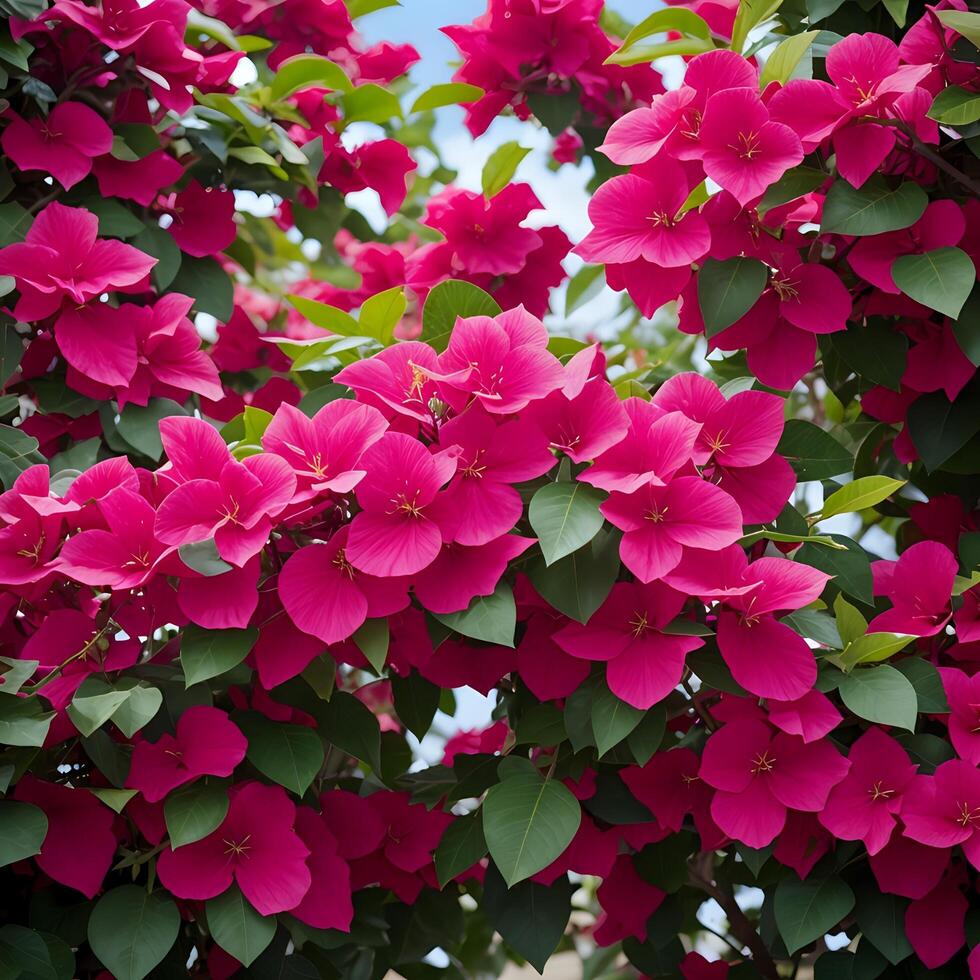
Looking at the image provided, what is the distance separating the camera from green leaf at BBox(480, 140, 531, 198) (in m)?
1.20

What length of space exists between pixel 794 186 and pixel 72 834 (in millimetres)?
711

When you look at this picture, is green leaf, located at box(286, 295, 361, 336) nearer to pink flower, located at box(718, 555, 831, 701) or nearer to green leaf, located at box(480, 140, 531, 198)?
green leaf, located at box(480, 140, 531, 198)

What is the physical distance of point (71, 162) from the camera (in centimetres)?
111

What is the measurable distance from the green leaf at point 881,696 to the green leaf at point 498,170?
0.58m

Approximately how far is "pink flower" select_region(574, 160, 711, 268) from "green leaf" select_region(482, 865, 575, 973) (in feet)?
1.58

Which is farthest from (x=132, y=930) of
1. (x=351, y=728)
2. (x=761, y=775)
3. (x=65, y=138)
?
(x=65, y=138)

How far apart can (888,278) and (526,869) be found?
0.52 meters

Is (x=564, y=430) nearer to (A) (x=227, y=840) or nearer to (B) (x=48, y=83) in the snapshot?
(A) (x=227, y=840)

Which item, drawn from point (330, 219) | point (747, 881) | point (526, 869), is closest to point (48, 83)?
point (330, 219)

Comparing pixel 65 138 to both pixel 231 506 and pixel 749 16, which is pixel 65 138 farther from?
pixel 749 16

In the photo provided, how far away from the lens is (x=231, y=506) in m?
0.82

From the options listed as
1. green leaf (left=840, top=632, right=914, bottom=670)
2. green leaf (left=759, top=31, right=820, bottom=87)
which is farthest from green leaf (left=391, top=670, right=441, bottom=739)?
green leaf (left=759, top=31, right=820, bottom=87)

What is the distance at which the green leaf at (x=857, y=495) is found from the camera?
3.00 ft

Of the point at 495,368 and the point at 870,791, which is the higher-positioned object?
the point at 495,368
